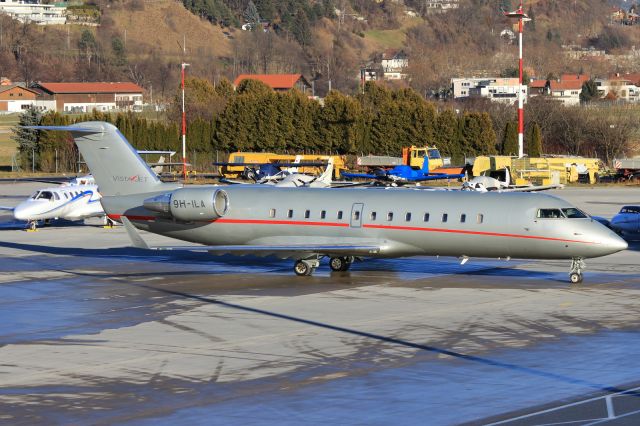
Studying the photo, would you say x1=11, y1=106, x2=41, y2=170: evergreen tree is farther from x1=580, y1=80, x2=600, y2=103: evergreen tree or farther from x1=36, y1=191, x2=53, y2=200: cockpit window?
x1=580, y1=80, x2=600, y2=103: evergreen tree

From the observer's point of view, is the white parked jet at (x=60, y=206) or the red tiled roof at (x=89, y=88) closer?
the white parked jet at (x=60, y=206)

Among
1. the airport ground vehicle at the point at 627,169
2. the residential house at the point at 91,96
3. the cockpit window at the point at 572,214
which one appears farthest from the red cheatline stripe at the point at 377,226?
the residential house at the point at 91,96

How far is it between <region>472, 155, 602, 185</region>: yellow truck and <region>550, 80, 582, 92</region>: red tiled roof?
341 ft

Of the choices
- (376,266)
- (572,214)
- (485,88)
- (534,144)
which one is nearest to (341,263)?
(376,266)

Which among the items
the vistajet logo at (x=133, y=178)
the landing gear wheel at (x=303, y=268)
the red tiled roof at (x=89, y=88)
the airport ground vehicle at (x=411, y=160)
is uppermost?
the red tiled roof at (x=89, y=88)

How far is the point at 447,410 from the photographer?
17672 millimetres

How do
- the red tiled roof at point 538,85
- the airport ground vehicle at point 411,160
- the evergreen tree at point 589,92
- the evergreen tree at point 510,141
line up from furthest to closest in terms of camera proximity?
the red tiled roof at point 538,85 → the evergreen tree at point 589,92 → the evergreen tree at point 510,141 → the airport ground vehicle at point 411,160

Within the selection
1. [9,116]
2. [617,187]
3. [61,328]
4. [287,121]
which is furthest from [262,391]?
[9,116]


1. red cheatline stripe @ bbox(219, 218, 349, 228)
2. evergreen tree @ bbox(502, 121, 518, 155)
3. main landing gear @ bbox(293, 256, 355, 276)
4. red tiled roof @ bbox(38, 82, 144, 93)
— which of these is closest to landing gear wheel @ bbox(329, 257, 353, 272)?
main landing gear @ bbox(293, 256, 355, 276)

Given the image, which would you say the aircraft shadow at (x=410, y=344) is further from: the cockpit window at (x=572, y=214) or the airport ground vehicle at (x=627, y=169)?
the airport ground vehicle at (x=627, y=169)

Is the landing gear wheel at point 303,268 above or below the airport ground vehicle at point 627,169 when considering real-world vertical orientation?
below

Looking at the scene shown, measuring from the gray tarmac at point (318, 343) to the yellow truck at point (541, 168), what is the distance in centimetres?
3869

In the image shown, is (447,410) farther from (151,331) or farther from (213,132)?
(213,132)

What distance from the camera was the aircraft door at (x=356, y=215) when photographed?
3234cm
